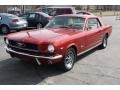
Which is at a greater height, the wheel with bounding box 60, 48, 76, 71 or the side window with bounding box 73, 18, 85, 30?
the side window with bounding box 73, 18, 85, 30

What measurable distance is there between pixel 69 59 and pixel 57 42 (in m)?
0.87

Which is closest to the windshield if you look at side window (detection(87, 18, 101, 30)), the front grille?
side window (detection(87, 18, 101, 30))

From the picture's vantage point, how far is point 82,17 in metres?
8.41

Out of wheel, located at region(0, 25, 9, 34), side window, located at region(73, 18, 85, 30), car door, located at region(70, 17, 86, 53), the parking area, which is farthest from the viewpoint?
wheel, located at region(0, 25, 9, 34)

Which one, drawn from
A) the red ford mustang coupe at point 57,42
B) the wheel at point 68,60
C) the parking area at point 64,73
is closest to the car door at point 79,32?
the red ford mustang coupe at point 57,42

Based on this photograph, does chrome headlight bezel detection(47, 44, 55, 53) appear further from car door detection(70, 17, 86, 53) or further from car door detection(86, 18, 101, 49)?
car door detection(86, 18, 101, 49)

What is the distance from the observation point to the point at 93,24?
9.03 metres

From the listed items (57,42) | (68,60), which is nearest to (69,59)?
(68,60)

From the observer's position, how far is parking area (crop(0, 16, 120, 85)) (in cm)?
616

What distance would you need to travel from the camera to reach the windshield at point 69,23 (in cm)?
808

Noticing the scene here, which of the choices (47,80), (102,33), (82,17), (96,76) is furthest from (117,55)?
(47,80)

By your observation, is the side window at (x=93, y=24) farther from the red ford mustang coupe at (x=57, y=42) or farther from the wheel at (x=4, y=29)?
the wheel at (x=4, y=29)

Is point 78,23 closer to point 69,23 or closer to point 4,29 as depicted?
point 69,23
